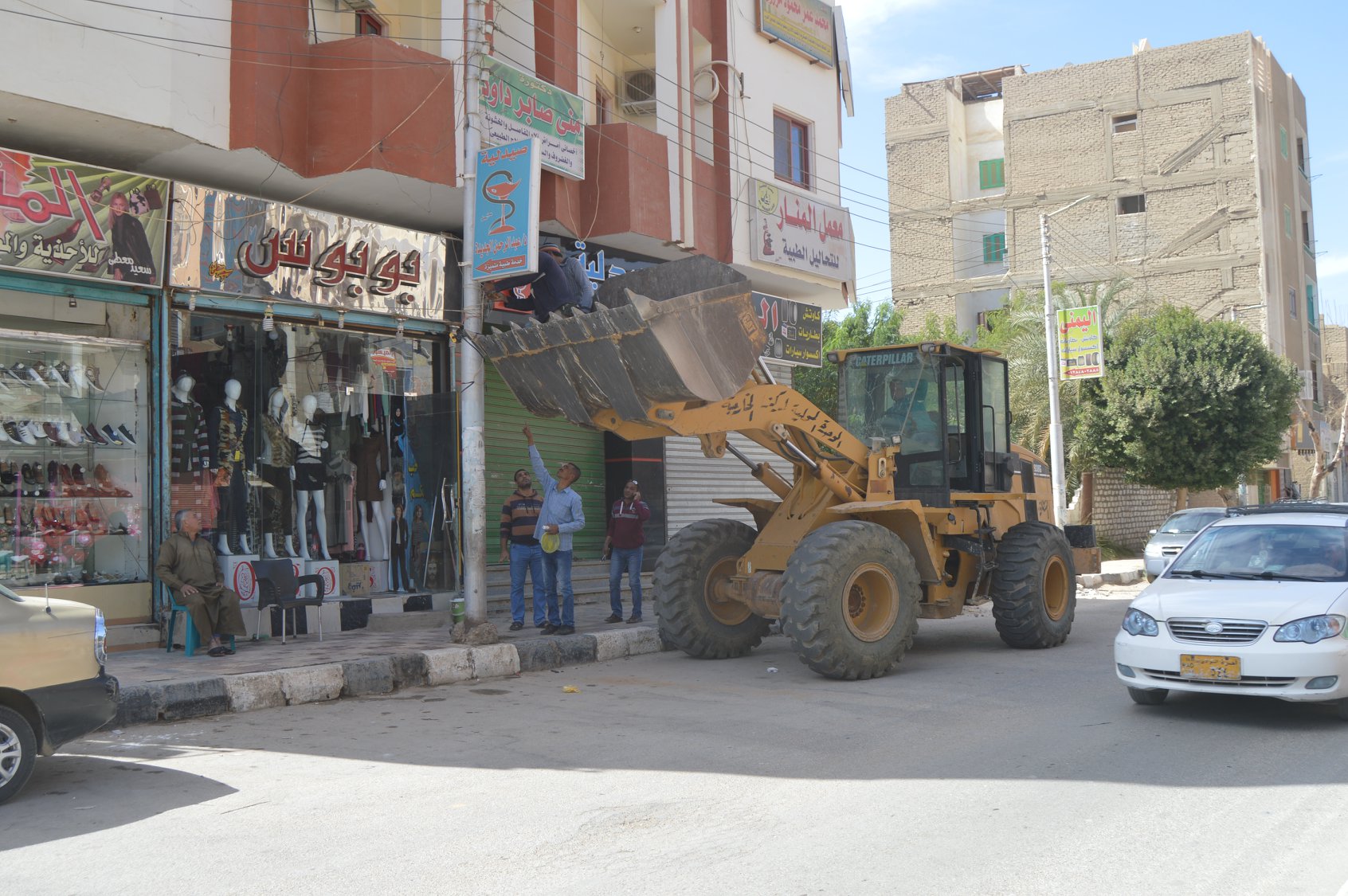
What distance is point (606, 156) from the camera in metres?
15.0

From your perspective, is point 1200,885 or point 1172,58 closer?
point 1200,885

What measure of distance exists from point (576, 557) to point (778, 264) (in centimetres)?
566

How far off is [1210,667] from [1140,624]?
0.57 meters

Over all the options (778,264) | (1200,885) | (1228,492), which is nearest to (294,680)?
(1200,885)

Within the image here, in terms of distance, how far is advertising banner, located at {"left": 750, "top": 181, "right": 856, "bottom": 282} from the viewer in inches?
703

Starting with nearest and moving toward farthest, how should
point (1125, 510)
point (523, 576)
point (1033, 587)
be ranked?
point (1033, 587) < point (523, 576) < point (1125, 510)

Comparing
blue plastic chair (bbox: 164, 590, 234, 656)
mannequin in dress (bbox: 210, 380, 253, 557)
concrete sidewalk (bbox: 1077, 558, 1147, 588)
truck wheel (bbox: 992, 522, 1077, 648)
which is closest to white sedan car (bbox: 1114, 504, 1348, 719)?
truck wheel (bbox: 992, 522, 1077, 648)

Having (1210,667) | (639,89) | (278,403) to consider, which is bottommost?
(1210,667)

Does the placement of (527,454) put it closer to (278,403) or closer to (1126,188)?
(278,403)

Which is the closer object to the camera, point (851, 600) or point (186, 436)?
point (851, 600)

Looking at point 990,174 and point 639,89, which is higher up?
point 990,174

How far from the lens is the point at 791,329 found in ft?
62.2

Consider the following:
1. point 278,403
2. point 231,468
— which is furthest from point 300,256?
point 231,468

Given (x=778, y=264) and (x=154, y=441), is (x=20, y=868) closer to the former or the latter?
(x=154, y=441)
